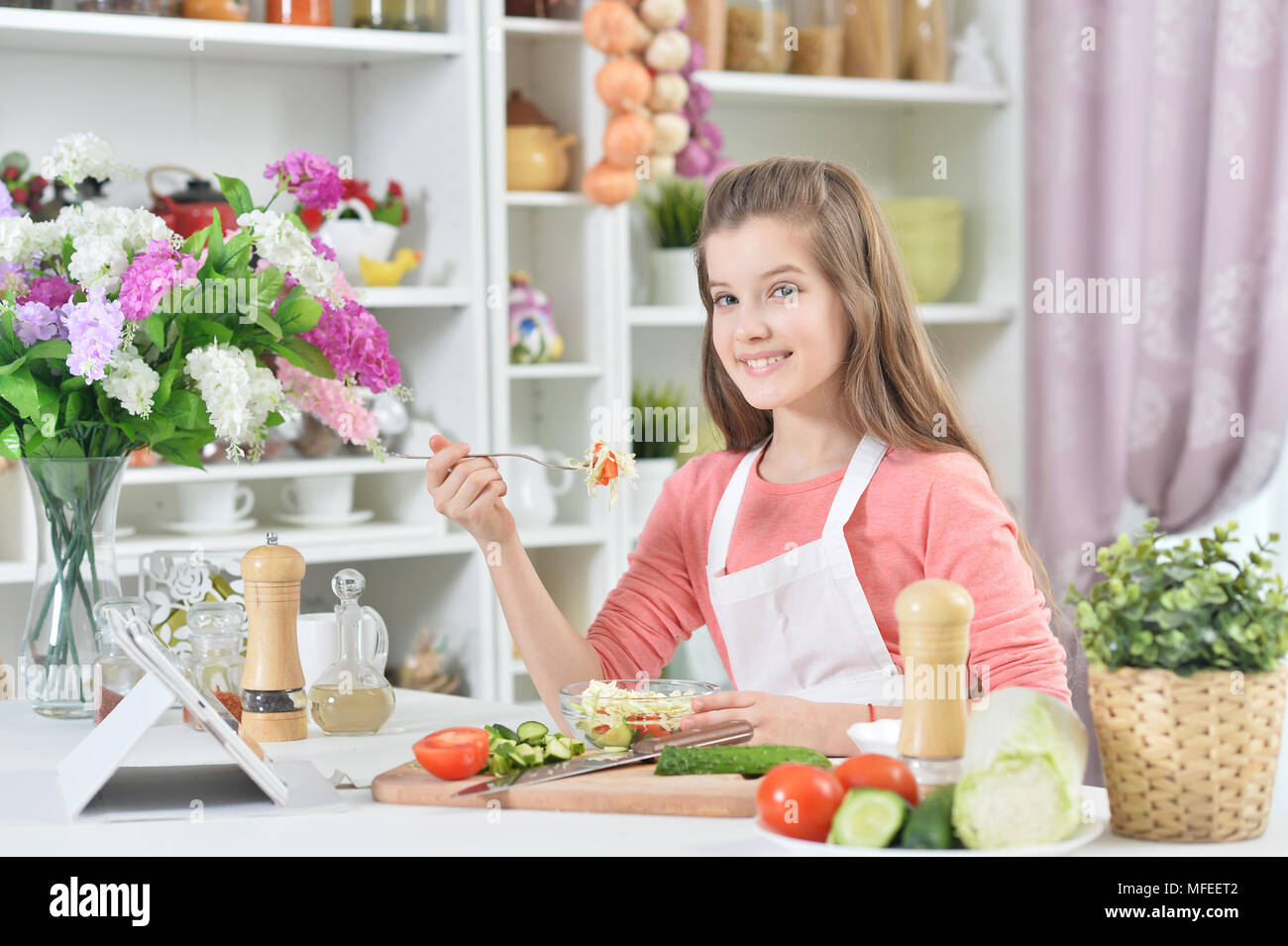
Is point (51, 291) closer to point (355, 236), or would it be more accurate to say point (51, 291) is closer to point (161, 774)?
point (161, 774)

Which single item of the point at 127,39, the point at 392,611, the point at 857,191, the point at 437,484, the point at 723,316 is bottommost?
the point at 392,611

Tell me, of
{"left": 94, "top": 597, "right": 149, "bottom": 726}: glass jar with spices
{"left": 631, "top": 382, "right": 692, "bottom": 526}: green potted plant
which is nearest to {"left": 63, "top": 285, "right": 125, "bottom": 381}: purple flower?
{"left": 94, "top": 597, "right": 149, "bottom": 726}: glass jar with spices

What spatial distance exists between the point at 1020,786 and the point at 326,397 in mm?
917

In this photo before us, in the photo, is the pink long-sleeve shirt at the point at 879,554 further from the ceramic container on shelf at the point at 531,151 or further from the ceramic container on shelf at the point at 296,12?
the ceramic container on shelf at the point at 296,12

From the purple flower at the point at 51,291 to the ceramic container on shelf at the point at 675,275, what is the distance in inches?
66.1

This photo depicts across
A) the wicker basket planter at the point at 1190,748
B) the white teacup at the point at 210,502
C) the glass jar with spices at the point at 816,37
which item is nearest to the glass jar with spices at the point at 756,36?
the glass jar with spices at the point at 816,37

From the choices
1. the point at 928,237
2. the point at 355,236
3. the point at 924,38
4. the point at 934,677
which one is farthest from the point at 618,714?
the point at 924,38

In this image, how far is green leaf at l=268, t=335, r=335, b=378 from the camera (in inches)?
62.2

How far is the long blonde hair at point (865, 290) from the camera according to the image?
65.8 inches
